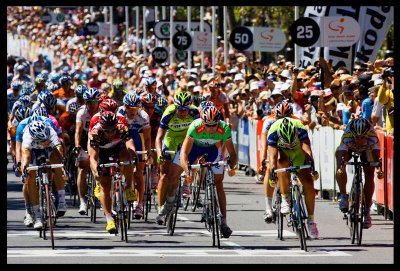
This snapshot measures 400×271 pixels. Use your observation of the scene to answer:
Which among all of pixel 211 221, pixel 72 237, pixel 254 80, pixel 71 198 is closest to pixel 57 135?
pixel 72 237

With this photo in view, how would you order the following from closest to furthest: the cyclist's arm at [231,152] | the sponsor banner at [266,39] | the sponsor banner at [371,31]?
the cyclist's arm at [231,152], the sponsor banner at [371,31], the sponsor banner at [266,39]

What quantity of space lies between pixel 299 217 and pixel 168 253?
146cm

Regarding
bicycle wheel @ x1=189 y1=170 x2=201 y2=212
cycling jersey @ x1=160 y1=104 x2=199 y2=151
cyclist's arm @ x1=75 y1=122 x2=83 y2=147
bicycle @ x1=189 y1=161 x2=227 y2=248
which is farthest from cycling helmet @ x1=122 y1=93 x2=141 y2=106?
bicycle @ x1=189 y1=161 x2=227 y2=248

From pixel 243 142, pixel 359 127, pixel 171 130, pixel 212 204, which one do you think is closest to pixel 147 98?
pixel 171 130

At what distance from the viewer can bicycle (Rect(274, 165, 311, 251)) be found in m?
18.1

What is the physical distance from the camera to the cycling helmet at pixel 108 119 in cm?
1948

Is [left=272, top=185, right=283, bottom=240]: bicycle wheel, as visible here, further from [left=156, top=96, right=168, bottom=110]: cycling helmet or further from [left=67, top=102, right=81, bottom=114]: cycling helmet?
[left=67, top=102, right=81, bottom=114]: cycling helmet

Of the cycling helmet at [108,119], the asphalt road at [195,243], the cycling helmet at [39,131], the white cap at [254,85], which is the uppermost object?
the white cap at [254,85]

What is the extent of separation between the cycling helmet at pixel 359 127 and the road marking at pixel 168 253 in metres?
1.66

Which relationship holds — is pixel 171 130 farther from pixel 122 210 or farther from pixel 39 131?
pixel 122 210

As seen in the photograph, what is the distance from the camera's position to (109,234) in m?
20.5

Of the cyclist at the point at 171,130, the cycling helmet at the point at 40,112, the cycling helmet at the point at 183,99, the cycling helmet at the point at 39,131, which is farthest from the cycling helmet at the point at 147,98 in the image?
the cycling helmet at the point at 39,131

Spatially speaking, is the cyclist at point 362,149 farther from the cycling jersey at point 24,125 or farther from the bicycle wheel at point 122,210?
the cycling jersey at point 24,125

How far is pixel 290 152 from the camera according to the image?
19.1 metres
